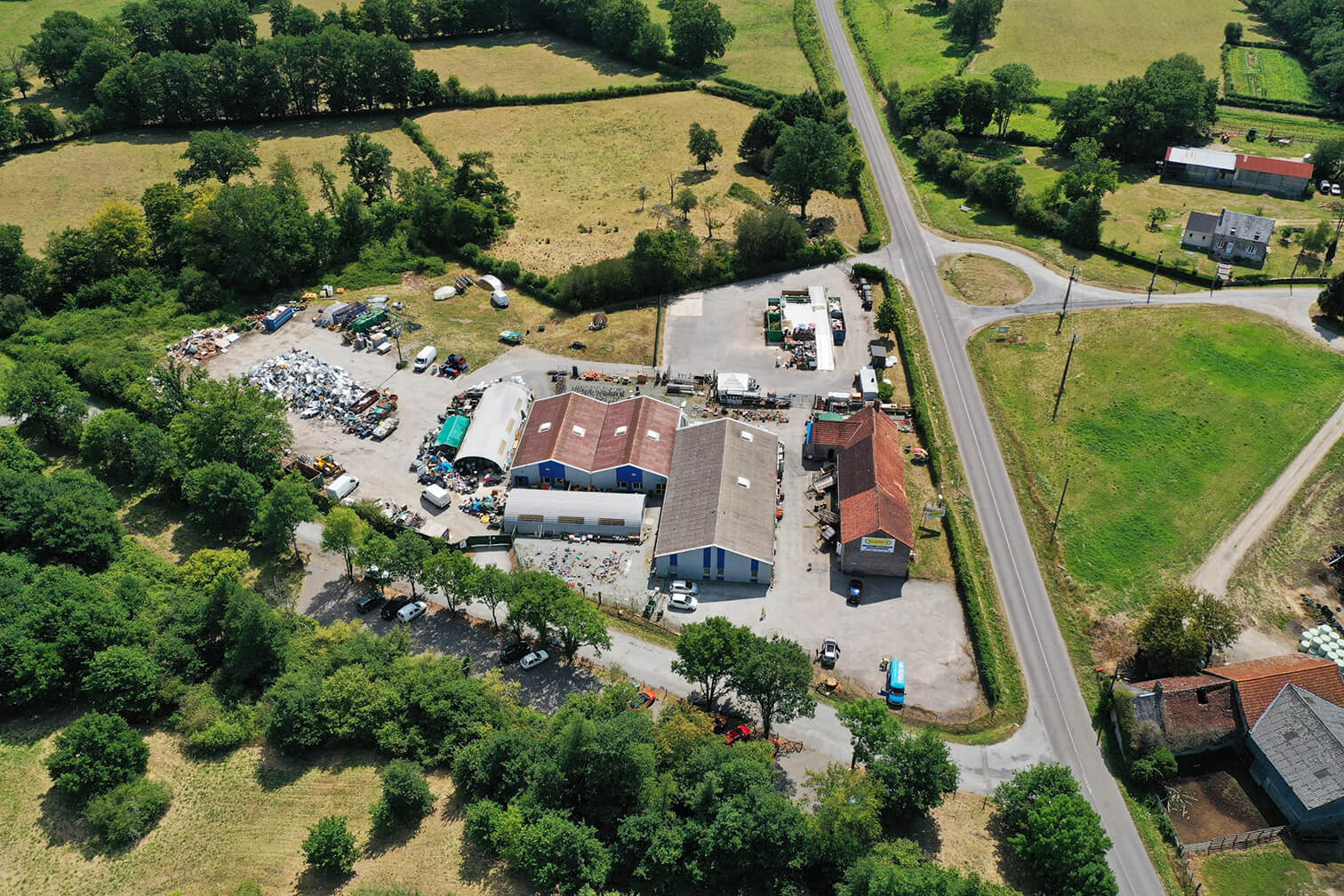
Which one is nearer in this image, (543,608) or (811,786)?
(811,786)

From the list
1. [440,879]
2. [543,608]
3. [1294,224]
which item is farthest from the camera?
[1294,224]

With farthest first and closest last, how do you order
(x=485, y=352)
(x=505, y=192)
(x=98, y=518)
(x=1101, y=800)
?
(x=505, y=192) < (x=485, y=352) < (x=98, y=518) < (x=1101, y=800)

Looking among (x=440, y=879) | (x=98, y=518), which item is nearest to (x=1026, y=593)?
(x=440, y=879)

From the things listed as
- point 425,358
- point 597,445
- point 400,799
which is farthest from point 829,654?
point 425,358

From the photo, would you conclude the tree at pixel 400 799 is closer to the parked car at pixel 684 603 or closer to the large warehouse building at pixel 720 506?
the parked car at pixel 684 603

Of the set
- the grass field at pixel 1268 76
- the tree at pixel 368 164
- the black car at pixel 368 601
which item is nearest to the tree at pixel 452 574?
the black car at pixel 368 601

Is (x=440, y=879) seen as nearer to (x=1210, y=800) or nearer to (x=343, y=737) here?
(x=343, y=737)
